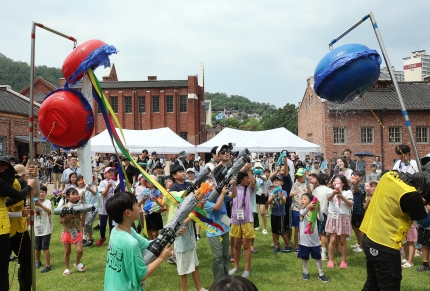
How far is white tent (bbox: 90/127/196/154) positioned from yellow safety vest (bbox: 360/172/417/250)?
12.5 metres

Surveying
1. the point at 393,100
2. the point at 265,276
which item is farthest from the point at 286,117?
the point at 265,276

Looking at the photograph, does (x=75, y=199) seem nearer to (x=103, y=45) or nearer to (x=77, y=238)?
(x=77, y=238)

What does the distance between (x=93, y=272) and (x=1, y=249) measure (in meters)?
2.41

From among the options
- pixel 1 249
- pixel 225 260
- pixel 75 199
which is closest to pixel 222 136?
pixel 75 199

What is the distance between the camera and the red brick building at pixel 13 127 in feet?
79.3

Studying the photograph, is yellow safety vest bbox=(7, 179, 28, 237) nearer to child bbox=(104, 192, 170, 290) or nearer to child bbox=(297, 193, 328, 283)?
child bbox=(104, 192, 170, 290)

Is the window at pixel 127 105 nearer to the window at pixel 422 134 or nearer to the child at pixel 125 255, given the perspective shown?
the window at pixel 422 134

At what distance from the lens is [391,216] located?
348cm

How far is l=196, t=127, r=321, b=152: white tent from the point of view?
14.9m

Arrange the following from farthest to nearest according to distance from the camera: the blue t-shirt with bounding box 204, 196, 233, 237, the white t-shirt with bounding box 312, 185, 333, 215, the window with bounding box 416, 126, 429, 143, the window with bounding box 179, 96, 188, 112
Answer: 1. the window with bounding box 179, 96, 188, 112
2. the window with bounding box 416, 126, 429, 143
3. the white t-shirt with bounding box 312, 185, 333, 215
4. the blue t-shirt with bounding box 204, 196, 233, 237

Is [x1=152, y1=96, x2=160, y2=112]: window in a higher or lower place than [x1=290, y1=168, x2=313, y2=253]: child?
higher

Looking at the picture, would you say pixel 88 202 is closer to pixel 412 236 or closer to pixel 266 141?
pixel 412 236

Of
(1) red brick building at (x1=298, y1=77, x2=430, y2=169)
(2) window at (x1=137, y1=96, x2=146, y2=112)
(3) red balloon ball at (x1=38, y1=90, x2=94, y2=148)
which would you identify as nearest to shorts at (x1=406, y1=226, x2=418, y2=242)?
(3) red balloon ball at (x1=38, y1=90, x2=94, y2=148)

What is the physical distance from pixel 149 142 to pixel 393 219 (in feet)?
43.3
